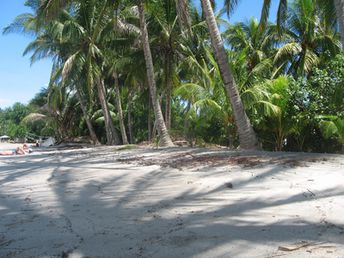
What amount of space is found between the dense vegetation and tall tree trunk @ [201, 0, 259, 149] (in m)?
0.03

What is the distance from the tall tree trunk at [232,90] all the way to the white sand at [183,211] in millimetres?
3453

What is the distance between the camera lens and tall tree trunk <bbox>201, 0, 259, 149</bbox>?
1278 cm

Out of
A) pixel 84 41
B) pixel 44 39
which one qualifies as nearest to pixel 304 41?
pixel 84 41

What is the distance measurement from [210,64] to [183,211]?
19.3 meters

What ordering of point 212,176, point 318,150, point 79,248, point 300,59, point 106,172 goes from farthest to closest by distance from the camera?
point 300,59 < point 318,150 < point 106,172 < point 212,176 < point 79,248

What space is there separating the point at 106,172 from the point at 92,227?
455 centimetres

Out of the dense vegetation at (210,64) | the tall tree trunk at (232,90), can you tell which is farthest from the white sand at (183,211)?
the dense vegetation at (210,64)

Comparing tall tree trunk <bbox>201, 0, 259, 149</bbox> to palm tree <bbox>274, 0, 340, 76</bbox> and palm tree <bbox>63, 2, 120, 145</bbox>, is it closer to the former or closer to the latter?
palm tree <bbox>274, 0, 340, 76</bbox>

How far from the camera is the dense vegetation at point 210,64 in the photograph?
46.4ft

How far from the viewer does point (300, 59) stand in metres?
23.5

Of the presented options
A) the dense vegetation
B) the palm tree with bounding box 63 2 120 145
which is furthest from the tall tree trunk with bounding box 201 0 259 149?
the palm tree with bounding box 63 2 120 145

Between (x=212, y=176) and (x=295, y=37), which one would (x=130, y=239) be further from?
(x=295, y=37)

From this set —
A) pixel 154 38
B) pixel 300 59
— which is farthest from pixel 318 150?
pixel 154 38

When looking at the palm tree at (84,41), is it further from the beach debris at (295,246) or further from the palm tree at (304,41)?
the beach debris at (295,246)
